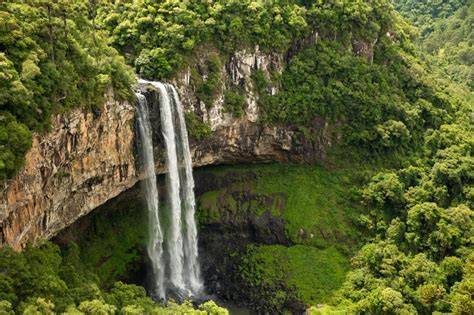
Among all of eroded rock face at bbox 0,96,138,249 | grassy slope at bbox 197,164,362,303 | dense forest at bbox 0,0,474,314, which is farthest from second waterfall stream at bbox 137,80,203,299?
grassy slope at bbox 197,164,362,303

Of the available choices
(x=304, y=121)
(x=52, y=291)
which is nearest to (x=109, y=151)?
(x=52, y=291)

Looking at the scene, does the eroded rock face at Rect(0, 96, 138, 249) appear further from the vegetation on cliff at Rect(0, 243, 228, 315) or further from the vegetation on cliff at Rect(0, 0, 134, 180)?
the vegetation on cliff at Rect(0, 243, 228, 315)

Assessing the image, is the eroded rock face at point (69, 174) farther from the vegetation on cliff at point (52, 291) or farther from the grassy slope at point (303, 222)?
the grassy slope at point (303, 222)

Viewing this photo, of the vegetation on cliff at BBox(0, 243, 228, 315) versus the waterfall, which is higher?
the waterfall

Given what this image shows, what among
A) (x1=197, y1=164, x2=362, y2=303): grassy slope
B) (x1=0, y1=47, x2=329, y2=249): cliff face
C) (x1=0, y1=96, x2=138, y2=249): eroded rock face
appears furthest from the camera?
(x1=197, y1=164, x2=362, y2=303): grassy slope

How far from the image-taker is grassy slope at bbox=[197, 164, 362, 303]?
35.1 m

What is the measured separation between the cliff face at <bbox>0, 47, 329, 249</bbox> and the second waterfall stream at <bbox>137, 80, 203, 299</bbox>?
0.77 metres

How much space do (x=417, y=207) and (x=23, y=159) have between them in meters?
25.8

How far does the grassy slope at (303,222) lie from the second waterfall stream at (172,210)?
3001 millimetres

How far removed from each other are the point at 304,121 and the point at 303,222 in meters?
7.78

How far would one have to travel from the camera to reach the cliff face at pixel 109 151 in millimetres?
23000

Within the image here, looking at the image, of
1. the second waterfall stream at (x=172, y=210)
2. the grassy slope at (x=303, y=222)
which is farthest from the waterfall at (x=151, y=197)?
the grassy slope at (x=303, y=222)

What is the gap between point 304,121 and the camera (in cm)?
4066

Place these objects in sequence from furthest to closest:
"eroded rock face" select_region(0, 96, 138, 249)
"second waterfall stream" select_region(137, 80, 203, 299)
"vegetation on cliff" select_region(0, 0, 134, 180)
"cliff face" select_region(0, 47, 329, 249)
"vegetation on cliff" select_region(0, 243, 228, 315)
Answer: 1. "second waterfall stream" select_region(137, 80, 203, 299)
2. "cliff face" select_region(0, 47, 329, 249)
3. "eroded rock face" select_region(0, 96, 138, 249)
4. "vegetation on cliff" select_region(0, 0, 134, 180)
5. "vegetation on cliff" select_region(0, 243, 228, 315)
